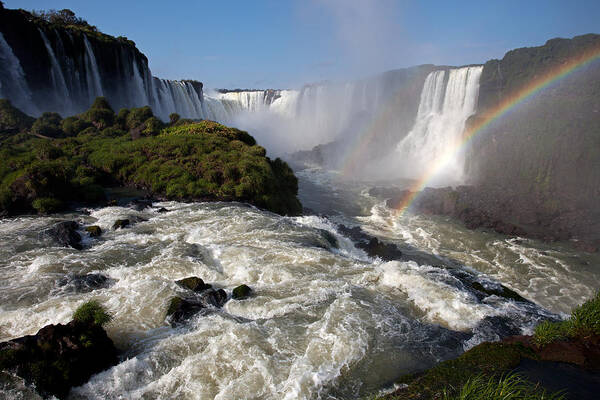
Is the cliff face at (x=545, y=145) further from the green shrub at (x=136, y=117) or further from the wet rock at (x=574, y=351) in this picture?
the green shrub at (x=136, y=117)

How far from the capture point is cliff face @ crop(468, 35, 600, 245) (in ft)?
87.0

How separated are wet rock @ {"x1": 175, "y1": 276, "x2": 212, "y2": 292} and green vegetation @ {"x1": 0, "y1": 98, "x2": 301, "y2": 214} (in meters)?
9.51

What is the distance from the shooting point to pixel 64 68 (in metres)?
37.4

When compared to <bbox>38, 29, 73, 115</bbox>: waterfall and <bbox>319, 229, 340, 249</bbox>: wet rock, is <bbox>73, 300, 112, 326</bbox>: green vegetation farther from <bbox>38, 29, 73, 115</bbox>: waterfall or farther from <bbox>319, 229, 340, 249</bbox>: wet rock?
<bbox>38, 29, 73, 115</bbox>: waterfall

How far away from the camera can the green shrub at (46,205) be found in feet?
49.6

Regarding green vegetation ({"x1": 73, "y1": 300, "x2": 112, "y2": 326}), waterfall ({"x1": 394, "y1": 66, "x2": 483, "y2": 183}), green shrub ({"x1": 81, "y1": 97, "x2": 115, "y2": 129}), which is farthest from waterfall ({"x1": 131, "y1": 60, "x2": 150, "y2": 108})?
green vegetation ({"x1": 73, "y1": 300, "x2": 112, "y2": 326})

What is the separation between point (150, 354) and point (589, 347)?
784cm

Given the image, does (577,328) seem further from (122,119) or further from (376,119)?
(376,119)

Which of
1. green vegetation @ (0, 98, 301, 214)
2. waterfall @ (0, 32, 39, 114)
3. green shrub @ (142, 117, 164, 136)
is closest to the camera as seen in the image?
green vegetation @ (0, 98, 301, 214)

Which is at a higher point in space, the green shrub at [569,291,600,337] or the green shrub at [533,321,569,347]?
the green shrub at [569,291,600,337]

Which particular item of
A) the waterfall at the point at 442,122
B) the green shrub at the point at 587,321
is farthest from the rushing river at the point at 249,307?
the waterfall at the point at 442,122

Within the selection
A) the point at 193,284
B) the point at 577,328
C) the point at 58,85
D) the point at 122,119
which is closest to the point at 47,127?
the point at 122,119

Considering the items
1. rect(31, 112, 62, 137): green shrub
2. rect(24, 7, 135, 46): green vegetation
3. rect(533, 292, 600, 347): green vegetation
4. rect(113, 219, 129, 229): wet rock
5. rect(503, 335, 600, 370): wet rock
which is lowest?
rect(113, 219, 129, 229): wet rock

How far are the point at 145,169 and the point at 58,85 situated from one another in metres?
26.1
